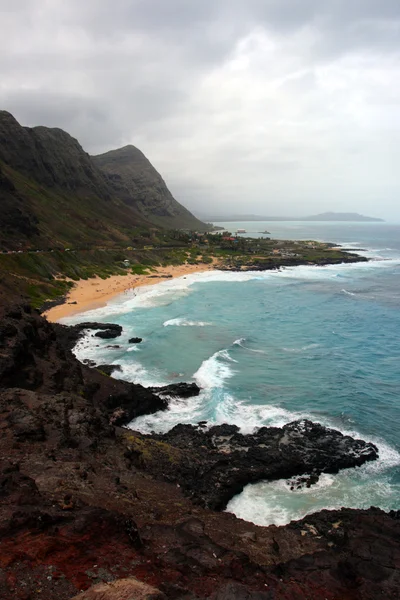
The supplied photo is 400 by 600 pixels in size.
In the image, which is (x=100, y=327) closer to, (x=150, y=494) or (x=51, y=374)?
(x=51, y=374)

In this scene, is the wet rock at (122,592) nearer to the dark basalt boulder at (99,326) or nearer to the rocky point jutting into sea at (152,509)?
the rocky point jutting into sea at (152,509)

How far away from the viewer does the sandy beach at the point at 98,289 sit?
51.6 m

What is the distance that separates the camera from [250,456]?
21281mm

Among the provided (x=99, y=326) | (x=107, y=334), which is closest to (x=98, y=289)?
(x=99, y=326)

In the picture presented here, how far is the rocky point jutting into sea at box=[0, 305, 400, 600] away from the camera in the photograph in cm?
907

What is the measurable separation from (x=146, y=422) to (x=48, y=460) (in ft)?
37.5

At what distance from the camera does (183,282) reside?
84438 mm

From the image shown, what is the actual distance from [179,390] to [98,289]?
1663 inches

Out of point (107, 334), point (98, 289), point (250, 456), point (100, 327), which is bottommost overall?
point (250, 456)

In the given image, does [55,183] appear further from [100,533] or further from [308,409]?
[100,533]

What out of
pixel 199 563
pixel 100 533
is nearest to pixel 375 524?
pixel 199 563

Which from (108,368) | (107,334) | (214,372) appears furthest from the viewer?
(107,334)

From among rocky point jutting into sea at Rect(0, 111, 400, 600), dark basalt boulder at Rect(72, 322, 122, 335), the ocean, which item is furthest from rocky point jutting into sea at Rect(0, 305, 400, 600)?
dark basalt boulder at Rect(72, 322, 122, 335)

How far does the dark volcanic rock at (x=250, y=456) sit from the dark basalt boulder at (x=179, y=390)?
15.3 feet
